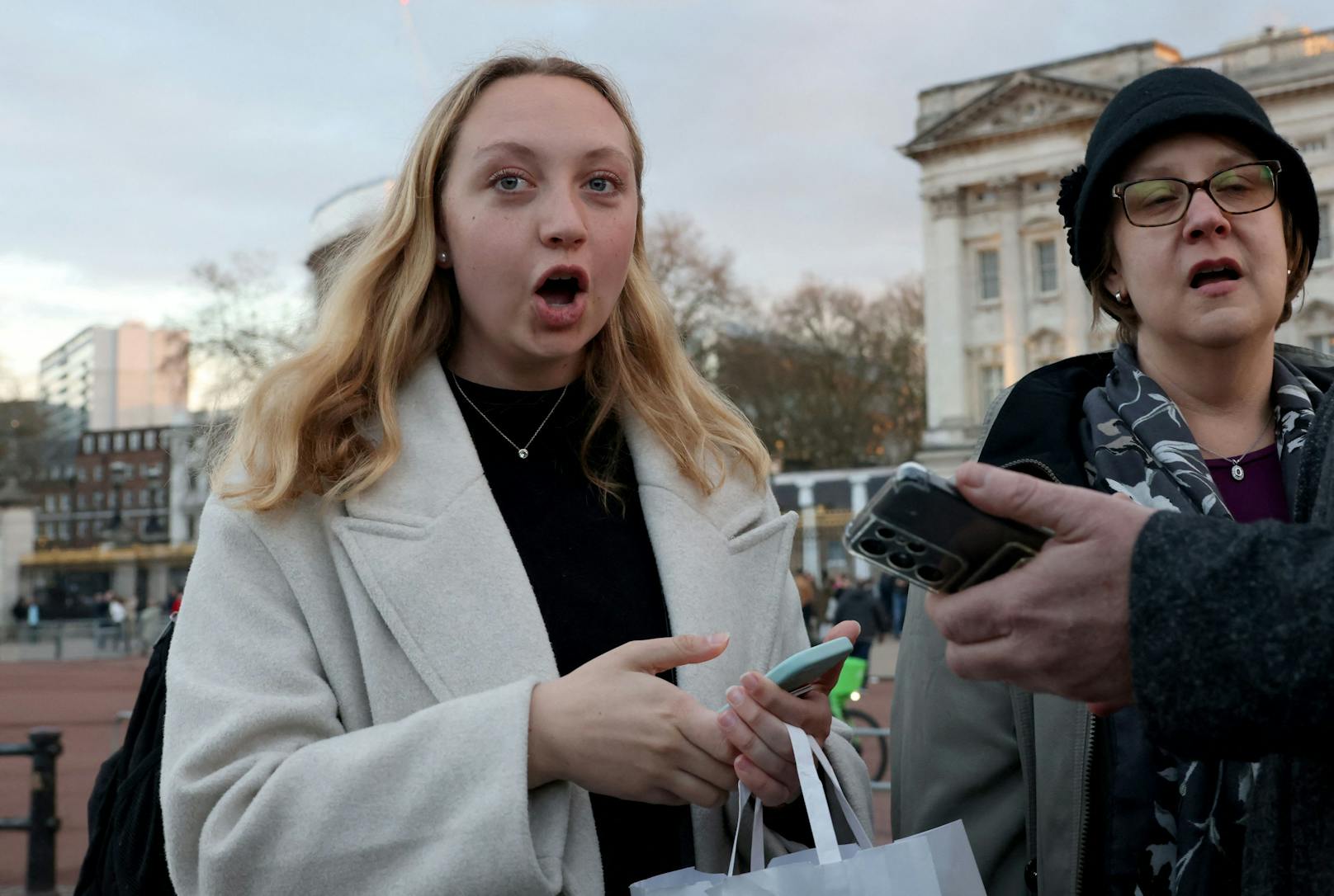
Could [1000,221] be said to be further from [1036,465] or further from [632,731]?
[632,731]

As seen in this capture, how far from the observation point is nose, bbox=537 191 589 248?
2.18m

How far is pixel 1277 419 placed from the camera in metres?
2.52

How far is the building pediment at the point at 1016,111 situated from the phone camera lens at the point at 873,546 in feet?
142

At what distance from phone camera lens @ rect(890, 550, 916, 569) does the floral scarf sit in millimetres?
735

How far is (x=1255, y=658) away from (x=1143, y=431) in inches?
47.1

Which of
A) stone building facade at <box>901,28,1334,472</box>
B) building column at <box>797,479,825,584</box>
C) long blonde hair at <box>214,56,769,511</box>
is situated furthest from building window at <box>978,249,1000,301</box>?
long blonde hair at <box>214,56,769,511</box>

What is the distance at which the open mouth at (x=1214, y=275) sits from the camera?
7.99ft

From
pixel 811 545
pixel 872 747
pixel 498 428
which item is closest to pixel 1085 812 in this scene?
pixel 498 428

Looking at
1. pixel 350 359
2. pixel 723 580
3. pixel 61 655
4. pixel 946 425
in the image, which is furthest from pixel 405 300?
pixel 946 425

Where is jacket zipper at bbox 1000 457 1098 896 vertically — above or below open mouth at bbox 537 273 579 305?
below

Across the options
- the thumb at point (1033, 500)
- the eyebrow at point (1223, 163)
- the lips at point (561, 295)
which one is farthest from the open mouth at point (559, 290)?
the eyebrow at point (1223, 163)

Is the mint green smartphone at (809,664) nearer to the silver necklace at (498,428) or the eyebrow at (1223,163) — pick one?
the silver necklace at (498,428)

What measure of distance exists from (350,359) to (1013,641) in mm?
1319

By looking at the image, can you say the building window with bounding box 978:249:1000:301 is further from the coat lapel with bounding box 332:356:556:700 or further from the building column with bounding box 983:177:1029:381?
the coat lapel with bounding box 332:356:556:700
